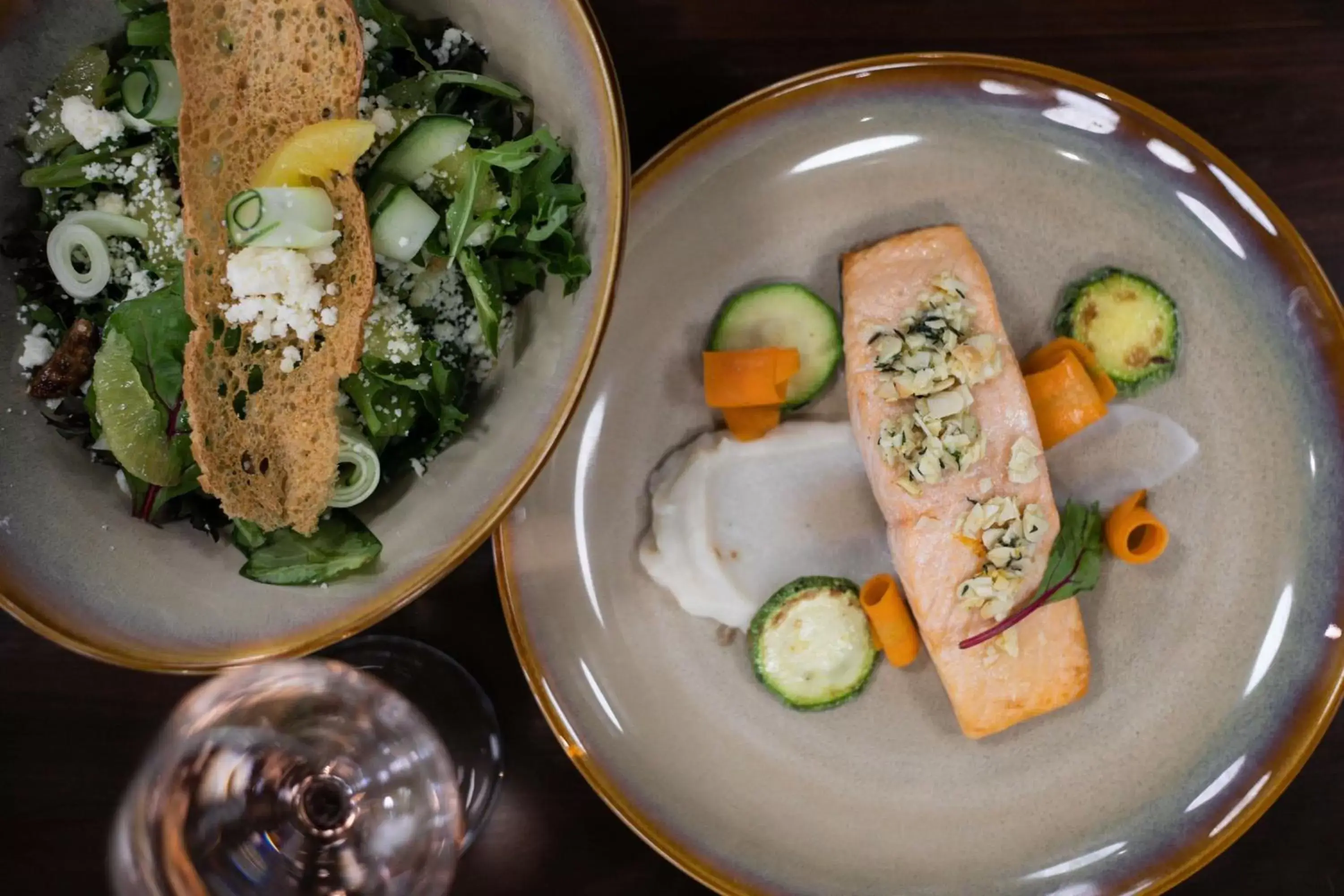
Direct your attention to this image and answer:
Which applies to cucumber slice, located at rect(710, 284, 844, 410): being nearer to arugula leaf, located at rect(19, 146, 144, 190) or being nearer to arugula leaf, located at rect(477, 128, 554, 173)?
arugula leaf, located at rect(477, 128, 554, 173)

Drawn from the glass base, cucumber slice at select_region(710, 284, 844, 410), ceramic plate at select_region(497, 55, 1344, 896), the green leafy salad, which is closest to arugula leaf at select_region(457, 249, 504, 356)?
the green leafy salad

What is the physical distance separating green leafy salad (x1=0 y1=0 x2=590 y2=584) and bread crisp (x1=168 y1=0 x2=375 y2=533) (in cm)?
5

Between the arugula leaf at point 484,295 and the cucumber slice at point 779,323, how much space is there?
44cm

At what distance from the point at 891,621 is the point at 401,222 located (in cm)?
98

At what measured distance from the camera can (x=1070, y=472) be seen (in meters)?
1.54

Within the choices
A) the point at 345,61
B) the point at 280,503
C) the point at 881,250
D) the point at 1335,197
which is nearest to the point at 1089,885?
the point at 881,250

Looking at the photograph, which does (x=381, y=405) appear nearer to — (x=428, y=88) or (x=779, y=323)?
(x=428, y=88)

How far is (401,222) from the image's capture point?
1.10 meters

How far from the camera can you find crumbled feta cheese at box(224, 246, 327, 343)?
3.37 ft

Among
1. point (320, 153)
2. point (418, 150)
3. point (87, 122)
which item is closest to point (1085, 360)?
point (418, 150)

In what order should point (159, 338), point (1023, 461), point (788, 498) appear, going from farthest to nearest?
point (788, 498), point (1023, 461), point (159, 338)

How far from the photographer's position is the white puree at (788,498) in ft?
4.92

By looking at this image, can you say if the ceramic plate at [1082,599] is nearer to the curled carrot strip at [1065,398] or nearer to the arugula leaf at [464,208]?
the curled carrot strip at [1065,398]

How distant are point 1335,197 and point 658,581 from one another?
1.34 m
